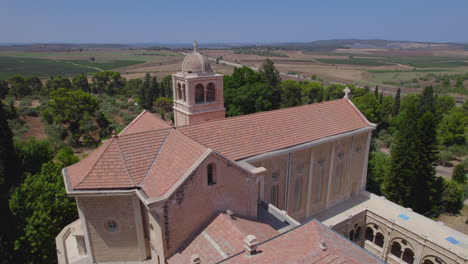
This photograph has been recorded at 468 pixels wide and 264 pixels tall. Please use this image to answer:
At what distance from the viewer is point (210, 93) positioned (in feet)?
79.6

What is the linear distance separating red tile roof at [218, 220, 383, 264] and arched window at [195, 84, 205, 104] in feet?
45.9

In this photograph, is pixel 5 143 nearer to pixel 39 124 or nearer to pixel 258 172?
pixel 258 172

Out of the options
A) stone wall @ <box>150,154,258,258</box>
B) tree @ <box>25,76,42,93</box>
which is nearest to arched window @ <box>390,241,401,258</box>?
stone wall @ <box>150,154,258,258</box>

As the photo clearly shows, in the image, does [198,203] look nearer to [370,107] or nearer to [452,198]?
[452,198]

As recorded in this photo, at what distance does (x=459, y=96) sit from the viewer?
11481cm

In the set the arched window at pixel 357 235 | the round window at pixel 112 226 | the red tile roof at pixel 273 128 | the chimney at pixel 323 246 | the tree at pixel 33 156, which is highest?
the red tile roof at pixel 273 128

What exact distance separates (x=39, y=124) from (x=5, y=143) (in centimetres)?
3555

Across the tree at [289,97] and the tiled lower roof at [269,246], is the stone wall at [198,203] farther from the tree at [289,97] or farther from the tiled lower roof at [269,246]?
the tree at [289,97]

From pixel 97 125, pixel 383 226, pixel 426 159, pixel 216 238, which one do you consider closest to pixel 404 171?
pixel 426 159

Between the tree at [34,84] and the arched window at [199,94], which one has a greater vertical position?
the arched window at [199,94]

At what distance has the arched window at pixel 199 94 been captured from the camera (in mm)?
23719

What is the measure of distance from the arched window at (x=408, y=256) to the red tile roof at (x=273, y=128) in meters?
10.9

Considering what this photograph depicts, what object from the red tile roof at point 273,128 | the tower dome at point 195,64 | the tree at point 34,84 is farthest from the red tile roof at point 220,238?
the tree at point 34,84

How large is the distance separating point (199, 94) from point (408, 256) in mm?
21984
